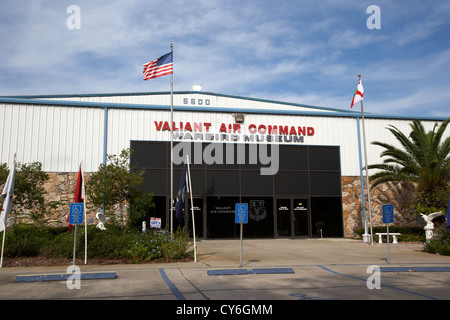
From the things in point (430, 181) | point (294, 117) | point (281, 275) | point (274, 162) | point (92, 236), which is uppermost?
point (294, 117)

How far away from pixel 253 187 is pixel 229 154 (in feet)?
8.53

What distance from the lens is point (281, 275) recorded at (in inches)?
404

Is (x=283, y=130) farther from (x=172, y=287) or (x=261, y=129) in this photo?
(x=172, y=287)

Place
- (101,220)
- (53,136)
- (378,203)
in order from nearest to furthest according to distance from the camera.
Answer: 1. (101,220)
2. (53,136)
3. (378,203)

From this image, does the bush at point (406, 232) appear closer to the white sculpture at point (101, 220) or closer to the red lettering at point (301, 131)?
the red lettering at point (301, 131)

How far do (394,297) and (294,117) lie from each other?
19.1 meters

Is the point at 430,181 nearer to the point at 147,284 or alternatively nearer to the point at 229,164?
the point at 229,164

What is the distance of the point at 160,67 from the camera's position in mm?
17234

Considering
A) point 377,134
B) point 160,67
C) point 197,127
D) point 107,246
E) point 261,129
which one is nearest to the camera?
point 107,246

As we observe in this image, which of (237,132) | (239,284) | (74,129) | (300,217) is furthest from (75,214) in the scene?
(300,217)

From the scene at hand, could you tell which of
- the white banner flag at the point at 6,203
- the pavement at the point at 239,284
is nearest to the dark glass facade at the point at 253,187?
the pavement at the point at 239,284

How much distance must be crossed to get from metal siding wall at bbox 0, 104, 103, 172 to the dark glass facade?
256cm

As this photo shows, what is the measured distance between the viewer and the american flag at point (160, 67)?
17094mm

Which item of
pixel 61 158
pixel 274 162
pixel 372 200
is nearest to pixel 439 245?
pixel 372 200
